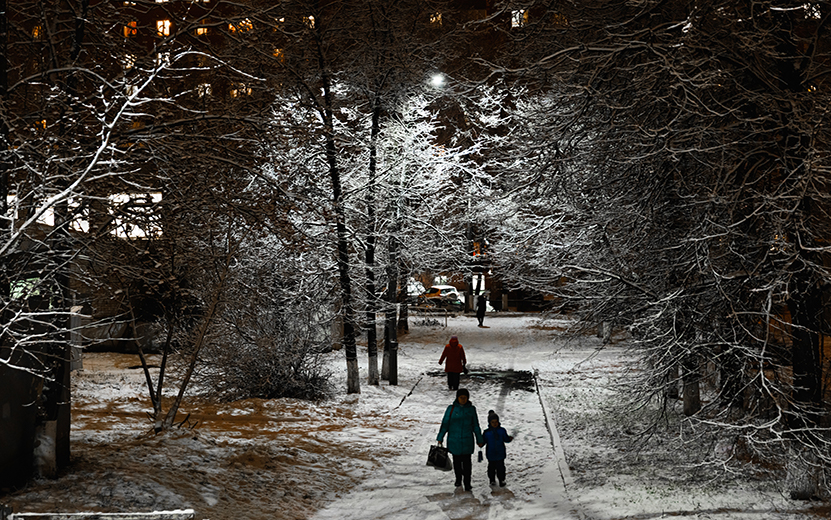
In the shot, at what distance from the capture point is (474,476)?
10445 mm

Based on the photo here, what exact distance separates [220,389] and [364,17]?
9684 mm

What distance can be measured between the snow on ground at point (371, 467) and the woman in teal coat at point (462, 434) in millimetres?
343

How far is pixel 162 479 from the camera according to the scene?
A: 854cm

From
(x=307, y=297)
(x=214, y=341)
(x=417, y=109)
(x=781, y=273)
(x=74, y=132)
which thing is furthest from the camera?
(x=417, y=109)

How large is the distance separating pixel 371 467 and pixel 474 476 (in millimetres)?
1655

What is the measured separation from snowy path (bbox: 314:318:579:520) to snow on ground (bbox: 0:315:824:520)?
30 millimetres

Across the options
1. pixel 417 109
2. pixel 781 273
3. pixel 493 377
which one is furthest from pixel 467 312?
pixel 781 273

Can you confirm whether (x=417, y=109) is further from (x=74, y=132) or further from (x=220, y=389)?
(x=74, y=132)

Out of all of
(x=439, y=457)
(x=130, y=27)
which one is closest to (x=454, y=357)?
(x=439, y=457)

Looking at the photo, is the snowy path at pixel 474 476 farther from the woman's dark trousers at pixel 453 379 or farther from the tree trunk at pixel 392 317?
the tree trunk at pixel 392 317

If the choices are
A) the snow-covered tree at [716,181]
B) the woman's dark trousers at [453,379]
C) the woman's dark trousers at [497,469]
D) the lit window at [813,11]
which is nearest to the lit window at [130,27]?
the snow-covered tree at [716,181]

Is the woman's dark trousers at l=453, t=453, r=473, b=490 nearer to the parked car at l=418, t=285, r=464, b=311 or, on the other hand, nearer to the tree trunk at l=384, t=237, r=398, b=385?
the tree trunk at l=384, t=237, r=398, b=385

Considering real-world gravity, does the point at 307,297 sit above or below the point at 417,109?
below

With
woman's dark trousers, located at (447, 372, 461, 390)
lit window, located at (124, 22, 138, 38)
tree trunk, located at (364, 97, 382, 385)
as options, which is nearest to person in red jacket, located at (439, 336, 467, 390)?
woman's dark trousers, located at (447, 372, 461, 390)
